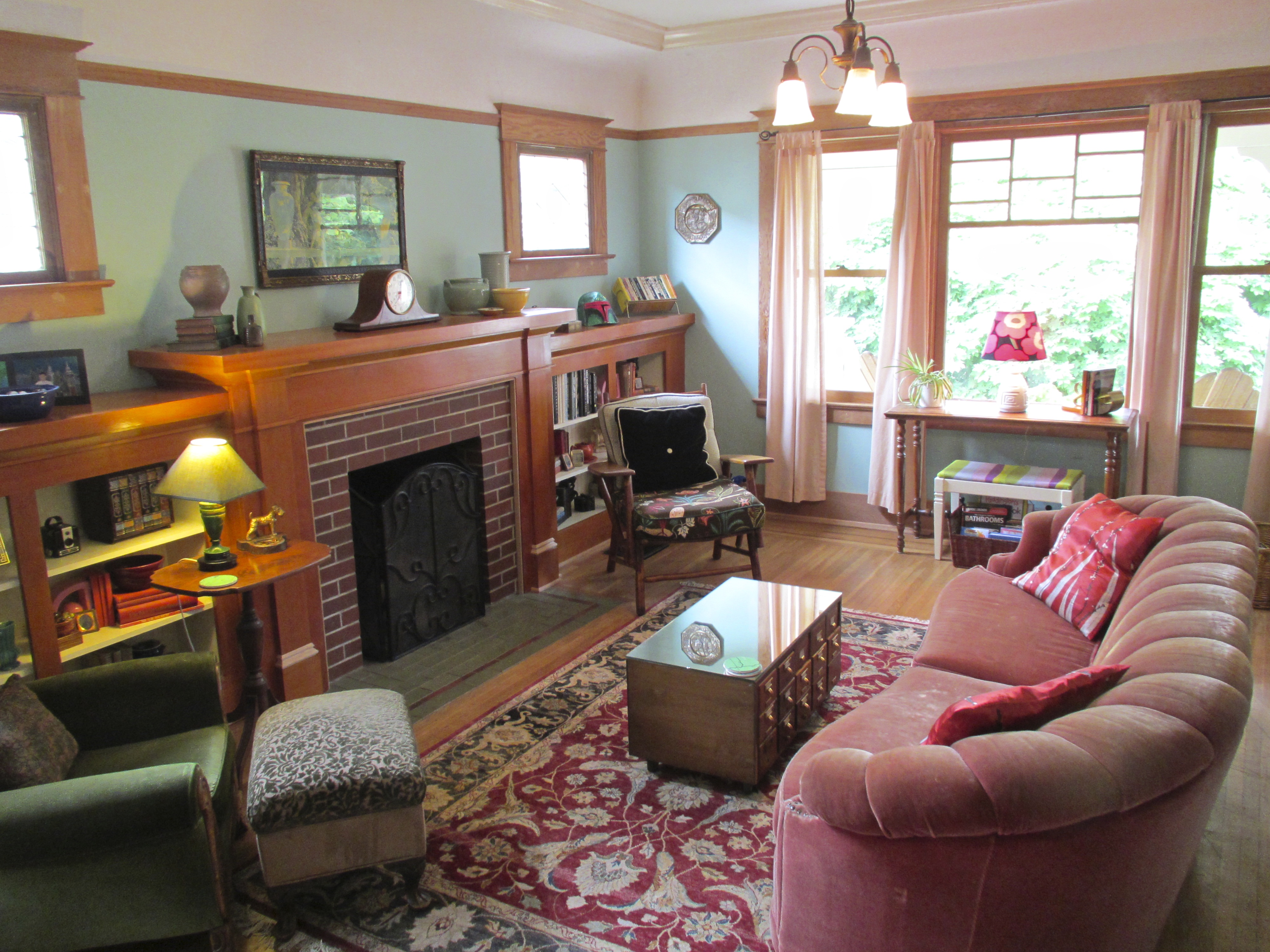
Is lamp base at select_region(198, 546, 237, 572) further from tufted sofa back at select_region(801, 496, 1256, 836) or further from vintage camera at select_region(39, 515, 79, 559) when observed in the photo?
tufted sofa back at select_region(801, 496, 1256, 836)

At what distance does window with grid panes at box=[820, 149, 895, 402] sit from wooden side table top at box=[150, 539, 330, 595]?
11.3 ft

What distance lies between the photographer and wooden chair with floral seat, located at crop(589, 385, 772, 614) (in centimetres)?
459

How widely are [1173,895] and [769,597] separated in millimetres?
1728

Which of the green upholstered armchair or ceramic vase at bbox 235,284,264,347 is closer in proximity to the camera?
the green upholstered armchair

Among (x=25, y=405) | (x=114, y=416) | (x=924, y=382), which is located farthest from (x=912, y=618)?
(x=25, y=405)

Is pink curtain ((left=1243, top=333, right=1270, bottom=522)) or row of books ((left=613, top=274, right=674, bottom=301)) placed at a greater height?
row of books ((left=613, top=274, right=674, bottom=301))

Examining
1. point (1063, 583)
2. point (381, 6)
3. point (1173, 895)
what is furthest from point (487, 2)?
point (1173, 895)

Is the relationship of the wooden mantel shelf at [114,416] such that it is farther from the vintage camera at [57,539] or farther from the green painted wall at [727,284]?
the green painted wall at [727,284]

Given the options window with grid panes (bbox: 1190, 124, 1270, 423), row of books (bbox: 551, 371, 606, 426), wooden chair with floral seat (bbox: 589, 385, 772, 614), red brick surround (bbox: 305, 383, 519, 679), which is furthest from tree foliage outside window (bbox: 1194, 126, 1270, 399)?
red brick surround (bbox: 305, 383, 519, 679)

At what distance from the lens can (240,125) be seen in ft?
11.8

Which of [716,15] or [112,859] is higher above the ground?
[716,15]

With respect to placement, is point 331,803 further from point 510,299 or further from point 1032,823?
point 510,299

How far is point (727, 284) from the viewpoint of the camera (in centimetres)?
600

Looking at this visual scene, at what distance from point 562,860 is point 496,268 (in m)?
2.85
